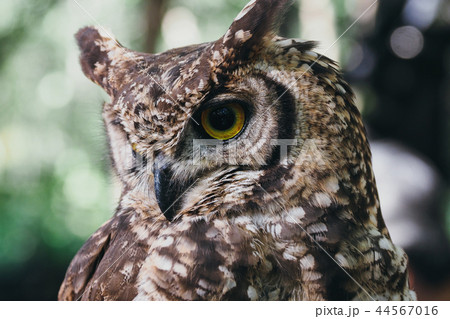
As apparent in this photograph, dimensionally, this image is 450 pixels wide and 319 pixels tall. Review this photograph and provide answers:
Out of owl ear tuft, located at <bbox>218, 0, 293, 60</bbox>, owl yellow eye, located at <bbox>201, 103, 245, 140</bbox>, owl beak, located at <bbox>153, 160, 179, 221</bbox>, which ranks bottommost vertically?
owl beak, located at <bbox>153, 160, 179, 221</bbox>

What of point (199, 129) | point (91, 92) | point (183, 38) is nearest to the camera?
point (199, 129)

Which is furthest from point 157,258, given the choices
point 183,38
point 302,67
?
point 183,38

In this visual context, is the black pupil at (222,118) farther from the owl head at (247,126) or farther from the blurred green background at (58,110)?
the blurred green background at (58,110)

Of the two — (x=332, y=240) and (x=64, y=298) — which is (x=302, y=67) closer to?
(x=332, y=240)

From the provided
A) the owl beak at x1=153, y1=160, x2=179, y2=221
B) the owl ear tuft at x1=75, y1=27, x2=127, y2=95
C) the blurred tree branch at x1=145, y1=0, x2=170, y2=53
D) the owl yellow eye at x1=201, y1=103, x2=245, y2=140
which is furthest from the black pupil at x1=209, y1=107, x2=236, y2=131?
the blurred tree branch at x1=145, y1=0, x2=170, y2=53
